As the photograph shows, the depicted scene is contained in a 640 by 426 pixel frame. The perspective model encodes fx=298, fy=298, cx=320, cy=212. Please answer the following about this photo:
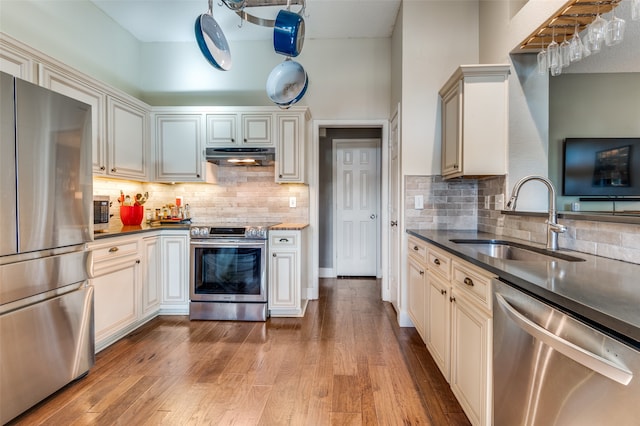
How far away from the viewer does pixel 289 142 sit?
3.17 m

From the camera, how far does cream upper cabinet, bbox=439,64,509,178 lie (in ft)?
7.20

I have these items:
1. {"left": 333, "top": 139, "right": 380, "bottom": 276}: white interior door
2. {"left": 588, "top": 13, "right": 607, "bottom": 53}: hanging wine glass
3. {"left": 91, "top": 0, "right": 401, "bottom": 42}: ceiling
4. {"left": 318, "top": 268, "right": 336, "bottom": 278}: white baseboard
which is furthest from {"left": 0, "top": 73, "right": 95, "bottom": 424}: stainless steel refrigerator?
{"left": 333, "top": 139, "right": 380, "bottom": 276}: white interior door

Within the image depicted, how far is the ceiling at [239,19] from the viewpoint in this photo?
2.89 m

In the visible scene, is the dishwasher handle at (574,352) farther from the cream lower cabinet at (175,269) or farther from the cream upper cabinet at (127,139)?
the cream upper cabinet at (127,139)

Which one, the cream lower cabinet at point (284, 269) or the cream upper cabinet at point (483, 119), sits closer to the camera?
the cream upper cabinet at point (483, 119)

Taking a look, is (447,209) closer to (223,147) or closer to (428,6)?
(428,6)

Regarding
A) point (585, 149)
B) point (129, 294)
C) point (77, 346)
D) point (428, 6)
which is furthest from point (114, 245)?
point (585, 149)

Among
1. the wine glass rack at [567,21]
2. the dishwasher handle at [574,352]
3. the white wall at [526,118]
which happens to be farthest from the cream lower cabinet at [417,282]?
the wine glass rack at [567,21]

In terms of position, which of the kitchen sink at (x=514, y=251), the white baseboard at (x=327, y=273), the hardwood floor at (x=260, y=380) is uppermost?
the kitchen sink at (x=514, y=251)

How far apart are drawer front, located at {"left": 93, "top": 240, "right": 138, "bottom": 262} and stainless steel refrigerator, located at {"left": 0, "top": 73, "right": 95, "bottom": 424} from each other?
0.30 meters

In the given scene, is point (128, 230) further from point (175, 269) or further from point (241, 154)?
point (241, 154)

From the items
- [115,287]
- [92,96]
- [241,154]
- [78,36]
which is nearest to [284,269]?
[241,154]

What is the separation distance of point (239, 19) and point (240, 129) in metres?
1.15

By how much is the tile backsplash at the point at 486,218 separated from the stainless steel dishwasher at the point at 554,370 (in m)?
0.66
